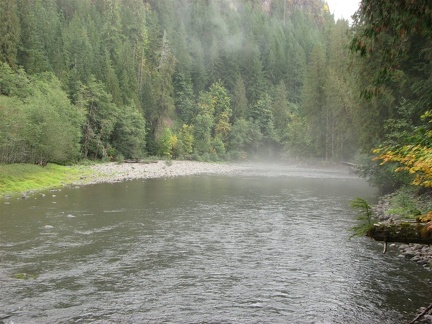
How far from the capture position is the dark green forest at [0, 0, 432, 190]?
1658 cm

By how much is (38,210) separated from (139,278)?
10633 millimetres

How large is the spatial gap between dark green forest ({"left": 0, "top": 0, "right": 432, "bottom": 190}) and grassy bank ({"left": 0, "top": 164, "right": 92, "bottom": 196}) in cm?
232

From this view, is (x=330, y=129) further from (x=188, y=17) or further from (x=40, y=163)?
(x=188, y=17)

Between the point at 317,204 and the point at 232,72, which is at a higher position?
the point at 232,72

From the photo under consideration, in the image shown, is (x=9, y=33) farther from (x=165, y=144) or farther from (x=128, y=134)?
(x=165, y=144)

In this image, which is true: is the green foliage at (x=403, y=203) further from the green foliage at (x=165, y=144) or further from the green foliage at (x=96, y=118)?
the green foliage at (x=165, y=144)

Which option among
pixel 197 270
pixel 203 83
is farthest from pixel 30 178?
pixel 203 83

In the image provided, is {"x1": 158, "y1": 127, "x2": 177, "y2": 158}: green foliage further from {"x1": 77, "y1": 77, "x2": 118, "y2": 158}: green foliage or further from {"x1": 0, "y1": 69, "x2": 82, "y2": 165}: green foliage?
{"x1": 0, "y1": 69, "x2": 82, "y2": 165}: green foliage

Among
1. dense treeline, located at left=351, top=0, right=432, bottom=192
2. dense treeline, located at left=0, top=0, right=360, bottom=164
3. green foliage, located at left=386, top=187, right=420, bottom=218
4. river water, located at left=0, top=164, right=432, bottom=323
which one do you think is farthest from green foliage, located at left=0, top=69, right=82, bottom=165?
green foliage, located at left=386, top=187, right=420, bottom=218

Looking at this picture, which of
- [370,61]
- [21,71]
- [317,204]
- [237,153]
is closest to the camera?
[370,61]

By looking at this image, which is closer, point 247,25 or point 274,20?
point 247,25

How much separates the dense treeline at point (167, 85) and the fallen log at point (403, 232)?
16.6m

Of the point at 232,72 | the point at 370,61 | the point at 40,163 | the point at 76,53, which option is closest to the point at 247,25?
the point at 232,72

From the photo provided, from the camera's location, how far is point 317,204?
67.4ft
